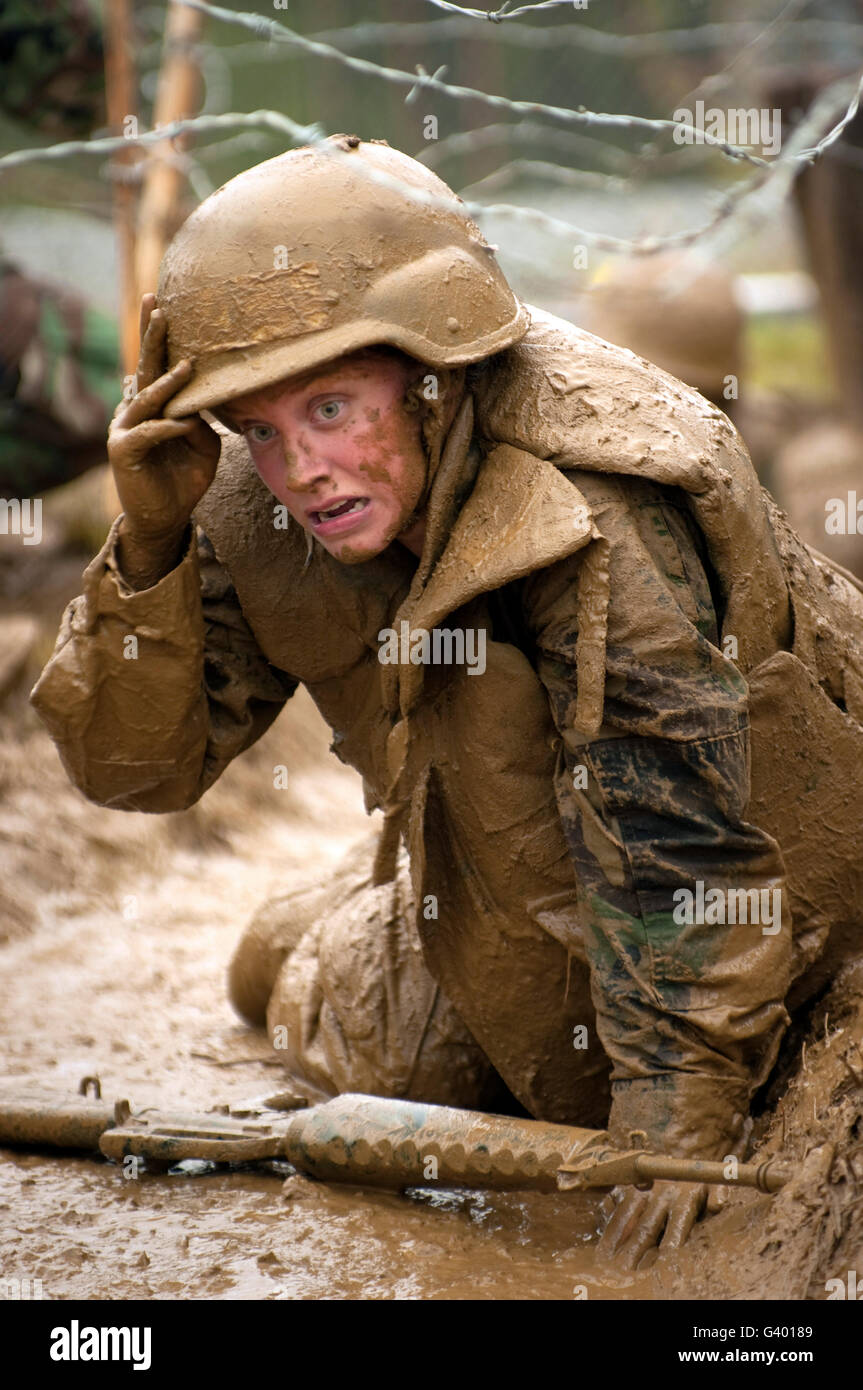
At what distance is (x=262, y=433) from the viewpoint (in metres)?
2.92

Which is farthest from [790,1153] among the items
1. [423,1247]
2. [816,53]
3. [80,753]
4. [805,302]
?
[805,302]

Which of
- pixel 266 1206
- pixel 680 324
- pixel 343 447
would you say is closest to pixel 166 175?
pixel 680 324

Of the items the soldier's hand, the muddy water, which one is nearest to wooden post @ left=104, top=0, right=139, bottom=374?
the muddy water

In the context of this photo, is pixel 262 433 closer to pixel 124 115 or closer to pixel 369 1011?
pixel 369 1011

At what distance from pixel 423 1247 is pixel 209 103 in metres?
6.79

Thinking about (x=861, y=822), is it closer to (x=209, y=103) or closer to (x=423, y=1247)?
(x=423, y=1247)

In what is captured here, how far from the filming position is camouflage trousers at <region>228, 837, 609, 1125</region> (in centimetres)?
377

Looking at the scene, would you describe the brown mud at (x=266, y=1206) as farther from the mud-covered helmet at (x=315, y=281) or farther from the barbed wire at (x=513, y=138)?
the barbed wire at (x=513, y=138)

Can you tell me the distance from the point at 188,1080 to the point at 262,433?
194 cm

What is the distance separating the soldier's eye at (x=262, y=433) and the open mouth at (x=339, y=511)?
6.2 inches

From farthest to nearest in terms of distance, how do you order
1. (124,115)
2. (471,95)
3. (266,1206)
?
(124,115)
(266,1206)
(471,95)

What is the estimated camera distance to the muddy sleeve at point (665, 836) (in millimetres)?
2768

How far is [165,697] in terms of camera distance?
3.18m

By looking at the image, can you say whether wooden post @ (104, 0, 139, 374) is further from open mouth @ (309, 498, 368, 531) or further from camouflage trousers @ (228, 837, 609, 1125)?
open mouth @ (309, 498, 368, 531)
